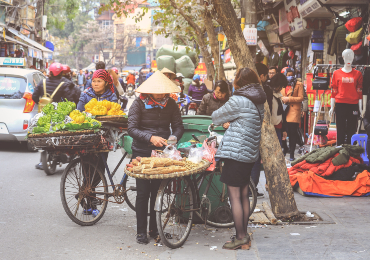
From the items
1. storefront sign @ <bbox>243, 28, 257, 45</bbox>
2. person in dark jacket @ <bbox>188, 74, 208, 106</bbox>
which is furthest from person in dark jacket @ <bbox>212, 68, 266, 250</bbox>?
person in dark jacket @ <bbox>188, 74, 208, 106</bbox>

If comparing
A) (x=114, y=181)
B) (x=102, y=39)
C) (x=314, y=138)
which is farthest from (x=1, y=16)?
(x=102, y=39)

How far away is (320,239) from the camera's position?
4809 mm

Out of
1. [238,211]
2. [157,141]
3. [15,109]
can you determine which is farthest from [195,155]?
[15,109]

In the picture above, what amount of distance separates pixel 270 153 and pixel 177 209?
1.48 meters

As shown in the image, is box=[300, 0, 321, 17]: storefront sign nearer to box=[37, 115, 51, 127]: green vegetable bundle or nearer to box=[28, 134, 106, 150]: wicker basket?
box=[28, 134, 106, 150]: wicker basket

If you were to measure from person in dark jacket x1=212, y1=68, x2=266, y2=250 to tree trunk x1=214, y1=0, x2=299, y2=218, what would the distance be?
3.51 ft

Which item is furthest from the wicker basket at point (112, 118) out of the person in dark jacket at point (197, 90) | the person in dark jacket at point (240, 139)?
the person in dark jacket at point (197, 90)

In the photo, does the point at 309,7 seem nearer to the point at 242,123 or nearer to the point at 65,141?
the point at 242,123

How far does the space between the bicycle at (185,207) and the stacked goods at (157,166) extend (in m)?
0.23

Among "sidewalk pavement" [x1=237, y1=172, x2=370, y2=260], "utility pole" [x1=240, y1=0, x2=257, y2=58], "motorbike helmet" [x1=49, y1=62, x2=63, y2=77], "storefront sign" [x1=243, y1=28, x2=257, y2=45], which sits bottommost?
"sidewalk pavement" [x1=237, y1=172, x2=370, y2=260]

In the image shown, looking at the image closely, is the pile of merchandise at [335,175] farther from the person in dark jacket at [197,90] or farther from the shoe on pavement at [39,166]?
the person in dark jacket at [197,90]

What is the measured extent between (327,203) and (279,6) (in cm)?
981

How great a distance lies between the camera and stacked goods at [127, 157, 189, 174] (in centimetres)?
424

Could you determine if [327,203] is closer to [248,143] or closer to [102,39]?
[248,143]
